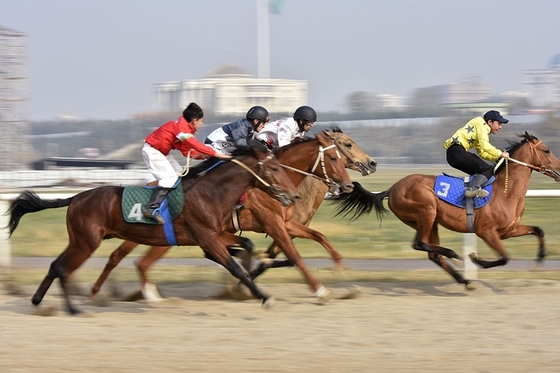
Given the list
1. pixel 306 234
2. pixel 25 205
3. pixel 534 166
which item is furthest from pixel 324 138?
pixel 25 205

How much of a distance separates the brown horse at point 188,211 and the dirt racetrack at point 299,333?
1.88 feet

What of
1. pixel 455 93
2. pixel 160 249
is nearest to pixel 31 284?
pixel 160 249

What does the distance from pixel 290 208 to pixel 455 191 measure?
2.05m

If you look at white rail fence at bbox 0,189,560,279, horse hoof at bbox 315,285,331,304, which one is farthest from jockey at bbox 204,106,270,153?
white rail fence at bbox 0,189,560,279

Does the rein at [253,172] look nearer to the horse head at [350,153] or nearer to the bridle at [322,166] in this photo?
the bridle at [322,166]

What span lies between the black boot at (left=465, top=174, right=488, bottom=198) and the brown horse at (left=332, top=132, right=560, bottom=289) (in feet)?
0.47

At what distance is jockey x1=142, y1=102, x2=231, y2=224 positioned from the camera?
7449mm

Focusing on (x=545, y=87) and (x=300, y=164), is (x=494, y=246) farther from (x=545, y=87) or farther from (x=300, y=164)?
(x=545, y=87)

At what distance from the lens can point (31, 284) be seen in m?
9.84

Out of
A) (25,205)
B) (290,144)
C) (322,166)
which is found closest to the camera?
(25,205)

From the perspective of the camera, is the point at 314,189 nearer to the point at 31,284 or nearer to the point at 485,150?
the point at 485,150

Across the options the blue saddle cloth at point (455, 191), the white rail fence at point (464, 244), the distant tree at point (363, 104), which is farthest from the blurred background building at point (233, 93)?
the blue saddle cloth at point (455, 191)

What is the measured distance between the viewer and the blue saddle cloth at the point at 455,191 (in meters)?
9.05

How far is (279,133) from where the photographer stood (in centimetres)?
905
